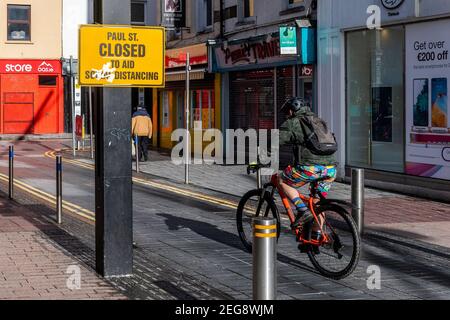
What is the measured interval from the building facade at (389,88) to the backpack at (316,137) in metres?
6.59

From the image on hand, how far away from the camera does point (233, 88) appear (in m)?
23.6

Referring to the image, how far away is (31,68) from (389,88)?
25.2 m

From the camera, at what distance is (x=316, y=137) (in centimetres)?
802

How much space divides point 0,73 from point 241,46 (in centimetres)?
1869

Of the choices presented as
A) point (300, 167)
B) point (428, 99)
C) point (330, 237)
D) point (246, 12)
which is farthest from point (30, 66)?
point (330, 237)

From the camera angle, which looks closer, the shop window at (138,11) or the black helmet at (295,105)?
the black helmet at (295,105)

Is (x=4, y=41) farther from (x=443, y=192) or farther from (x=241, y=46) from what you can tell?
(x=443, y=192)

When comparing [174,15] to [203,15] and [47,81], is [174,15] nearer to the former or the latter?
[203,15]

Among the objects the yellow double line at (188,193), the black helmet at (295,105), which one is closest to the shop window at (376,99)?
the yellow double line at (188,193)

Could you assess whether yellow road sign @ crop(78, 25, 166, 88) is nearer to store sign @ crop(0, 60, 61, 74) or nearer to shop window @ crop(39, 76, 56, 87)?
store sign @ crop(0, 60, 61, 74)

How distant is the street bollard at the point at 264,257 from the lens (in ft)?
16.9

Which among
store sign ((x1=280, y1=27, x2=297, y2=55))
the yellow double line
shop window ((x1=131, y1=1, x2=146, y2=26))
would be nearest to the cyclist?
the yellow double line

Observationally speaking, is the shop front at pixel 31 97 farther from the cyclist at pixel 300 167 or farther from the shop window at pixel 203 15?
the cyclist at pixel 300 167
